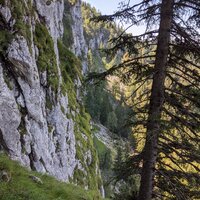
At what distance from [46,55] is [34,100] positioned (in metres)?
7.97

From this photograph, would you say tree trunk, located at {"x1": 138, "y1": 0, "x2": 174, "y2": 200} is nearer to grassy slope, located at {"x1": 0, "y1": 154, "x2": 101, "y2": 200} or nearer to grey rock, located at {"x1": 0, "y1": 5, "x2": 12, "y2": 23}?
grassy slope, located at {"x1": 0, "y1": 154, "x2": 101, "y2": 200}

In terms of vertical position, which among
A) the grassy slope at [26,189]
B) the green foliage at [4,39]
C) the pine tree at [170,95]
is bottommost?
the grassy slope at [26,189]

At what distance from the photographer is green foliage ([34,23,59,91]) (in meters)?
28.4

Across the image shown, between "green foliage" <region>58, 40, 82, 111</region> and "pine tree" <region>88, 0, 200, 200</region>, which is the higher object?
"green foliage" <region>58, 40, 82, 111</region>

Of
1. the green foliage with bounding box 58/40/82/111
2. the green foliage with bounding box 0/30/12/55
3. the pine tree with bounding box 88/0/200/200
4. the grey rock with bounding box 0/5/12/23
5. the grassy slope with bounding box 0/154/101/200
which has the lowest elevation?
the grassy slope with bounding box 0/154/101/200

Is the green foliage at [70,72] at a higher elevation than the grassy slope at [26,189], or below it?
higher

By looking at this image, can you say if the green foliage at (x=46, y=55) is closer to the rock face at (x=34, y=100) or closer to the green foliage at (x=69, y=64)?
the rock face at (x=34, y=100)

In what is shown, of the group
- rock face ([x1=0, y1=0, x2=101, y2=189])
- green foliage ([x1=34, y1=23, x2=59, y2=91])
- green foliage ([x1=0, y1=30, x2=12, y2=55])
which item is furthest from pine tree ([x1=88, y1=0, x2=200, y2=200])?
green foliage ([x1=34, y1=23, x2=59, y2=91])

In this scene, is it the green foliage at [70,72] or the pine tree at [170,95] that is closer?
the pine tree at [170,95]

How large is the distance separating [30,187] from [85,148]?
28.6m

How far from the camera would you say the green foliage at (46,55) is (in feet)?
93.2

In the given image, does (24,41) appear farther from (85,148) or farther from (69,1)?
(69,1)

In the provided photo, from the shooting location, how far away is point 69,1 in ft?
463

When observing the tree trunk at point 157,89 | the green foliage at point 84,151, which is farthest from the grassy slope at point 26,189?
the green foliage at point 84,151
